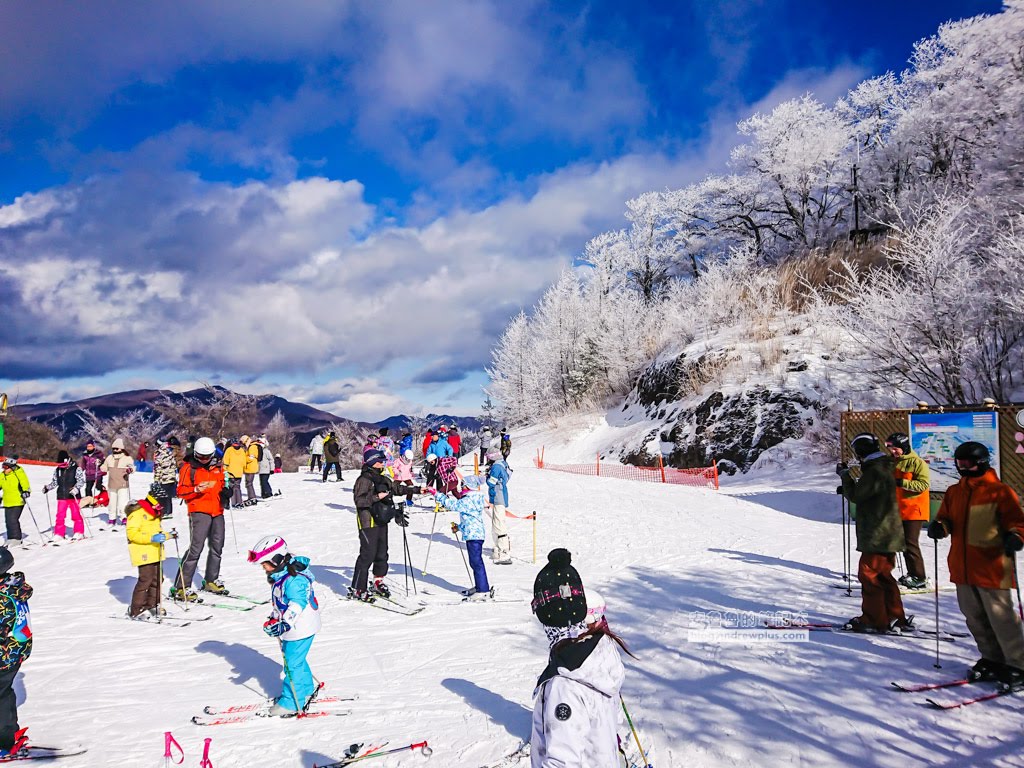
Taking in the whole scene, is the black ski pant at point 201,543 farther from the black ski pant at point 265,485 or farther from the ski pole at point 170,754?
the black ski pant at point 265,485

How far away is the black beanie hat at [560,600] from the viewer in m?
2.77

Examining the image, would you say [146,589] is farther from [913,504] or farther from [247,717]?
[913,504]

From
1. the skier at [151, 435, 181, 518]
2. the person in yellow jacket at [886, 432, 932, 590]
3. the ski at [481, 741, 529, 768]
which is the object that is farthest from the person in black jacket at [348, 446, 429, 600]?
the skier at [151, 435, 181, 518]

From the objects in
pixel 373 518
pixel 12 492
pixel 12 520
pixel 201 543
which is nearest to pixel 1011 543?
pixel 373 518

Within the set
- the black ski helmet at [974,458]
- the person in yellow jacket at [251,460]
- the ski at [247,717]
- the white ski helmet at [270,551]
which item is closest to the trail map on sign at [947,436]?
the black ski helmet at [974,458]

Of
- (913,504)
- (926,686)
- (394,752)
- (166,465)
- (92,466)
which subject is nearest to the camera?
(394,752)

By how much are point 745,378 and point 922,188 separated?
1889cm

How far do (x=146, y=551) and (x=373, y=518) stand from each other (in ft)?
9.68

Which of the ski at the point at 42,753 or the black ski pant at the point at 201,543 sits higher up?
the black ski pant at the point at 201,543

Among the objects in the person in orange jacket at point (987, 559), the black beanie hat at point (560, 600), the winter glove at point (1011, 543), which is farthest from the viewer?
the person in orange jacket at point (987, 559)

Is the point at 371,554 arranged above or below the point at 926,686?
above

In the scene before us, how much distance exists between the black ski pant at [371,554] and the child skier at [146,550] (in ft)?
8.37

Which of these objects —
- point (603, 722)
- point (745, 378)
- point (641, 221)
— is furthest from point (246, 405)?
point (603, 722)

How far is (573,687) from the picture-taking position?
264 centimetres
